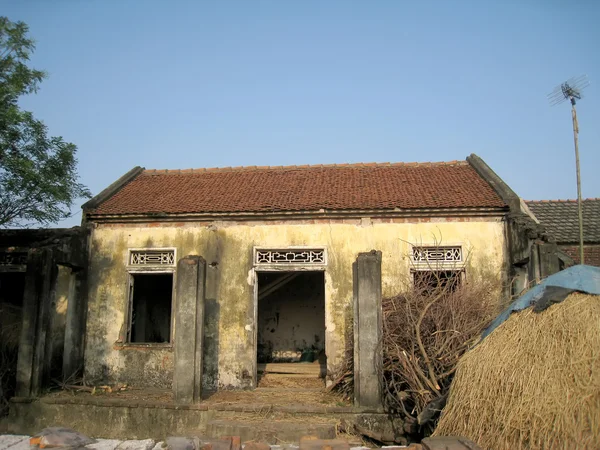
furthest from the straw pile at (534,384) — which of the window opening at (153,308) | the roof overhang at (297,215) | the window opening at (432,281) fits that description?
the window opening at (153,308)

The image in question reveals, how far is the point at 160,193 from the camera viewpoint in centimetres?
1226

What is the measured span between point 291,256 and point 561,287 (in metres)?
5.76

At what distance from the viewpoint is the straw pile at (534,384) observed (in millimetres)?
4941

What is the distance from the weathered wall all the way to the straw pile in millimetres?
4352

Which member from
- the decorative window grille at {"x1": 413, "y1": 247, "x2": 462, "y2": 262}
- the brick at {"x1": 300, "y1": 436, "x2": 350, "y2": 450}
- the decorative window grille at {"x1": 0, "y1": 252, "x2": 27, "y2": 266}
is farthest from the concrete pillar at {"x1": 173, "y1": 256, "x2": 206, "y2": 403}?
the decorative window grille at {"x1": 413, "y1": 247, "x2": 462, "y2": 262}

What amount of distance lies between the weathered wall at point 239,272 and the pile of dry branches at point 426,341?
1.29 metres

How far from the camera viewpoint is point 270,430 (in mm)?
7559

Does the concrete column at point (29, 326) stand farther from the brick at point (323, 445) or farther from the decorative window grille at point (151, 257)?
the brick at point (323, 445)

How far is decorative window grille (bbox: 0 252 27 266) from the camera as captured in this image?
423 inches

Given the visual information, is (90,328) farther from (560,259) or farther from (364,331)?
(560,259)

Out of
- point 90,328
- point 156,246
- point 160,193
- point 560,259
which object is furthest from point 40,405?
point 560,259

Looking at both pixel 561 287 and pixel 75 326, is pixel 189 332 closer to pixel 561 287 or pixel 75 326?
pixel 75 326

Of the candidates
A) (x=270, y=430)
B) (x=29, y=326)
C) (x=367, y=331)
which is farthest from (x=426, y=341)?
(x=29, y=326)

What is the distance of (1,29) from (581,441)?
10997 mm
